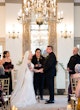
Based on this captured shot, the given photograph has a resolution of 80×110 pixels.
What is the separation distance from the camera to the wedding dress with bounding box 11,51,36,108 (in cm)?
949

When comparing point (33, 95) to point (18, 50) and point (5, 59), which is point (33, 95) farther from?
point (18, 50)

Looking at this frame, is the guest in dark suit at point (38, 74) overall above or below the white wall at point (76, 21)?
below

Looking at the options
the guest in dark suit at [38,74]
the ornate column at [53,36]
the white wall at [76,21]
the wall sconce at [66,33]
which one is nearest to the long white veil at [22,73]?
the guest in dark suit at [38,74]

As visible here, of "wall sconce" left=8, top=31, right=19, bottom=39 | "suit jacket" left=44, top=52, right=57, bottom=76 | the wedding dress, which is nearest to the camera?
"suit jacket" left=44, top=52, right=57, bottom=76

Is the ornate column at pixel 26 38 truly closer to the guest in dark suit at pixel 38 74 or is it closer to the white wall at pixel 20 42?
the white wall at pixel 20 42

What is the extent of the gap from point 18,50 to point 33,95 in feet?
10.1

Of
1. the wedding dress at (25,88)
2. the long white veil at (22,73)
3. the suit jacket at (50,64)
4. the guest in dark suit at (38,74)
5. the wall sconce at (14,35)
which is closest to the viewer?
the suit jacket at (50,64)

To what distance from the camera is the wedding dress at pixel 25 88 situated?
9.49m

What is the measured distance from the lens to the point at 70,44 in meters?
12.3

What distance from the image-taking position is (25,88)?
9641 mm

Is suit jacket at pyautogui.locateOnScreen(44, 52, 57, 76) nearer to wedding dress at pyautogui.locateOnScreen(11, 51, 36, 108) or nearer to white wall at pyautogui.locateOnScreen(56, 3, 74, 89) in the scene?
wedding dress at pyautogui.locateOnScreen(11, 51, 36, 108)

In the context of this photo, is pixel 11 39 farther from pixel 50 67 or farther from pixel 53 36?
pixel 50 67

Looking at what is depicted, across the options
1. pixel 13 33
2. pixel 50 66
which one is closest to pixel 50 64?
pixel 50 66

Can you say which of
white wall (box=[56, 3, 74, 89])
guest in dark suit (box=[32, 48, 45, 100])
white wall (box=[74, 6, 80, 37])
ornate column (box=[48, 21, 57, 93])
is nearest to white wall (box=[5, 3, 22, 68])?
ornate column (box=[48, 21, 57, 93])
